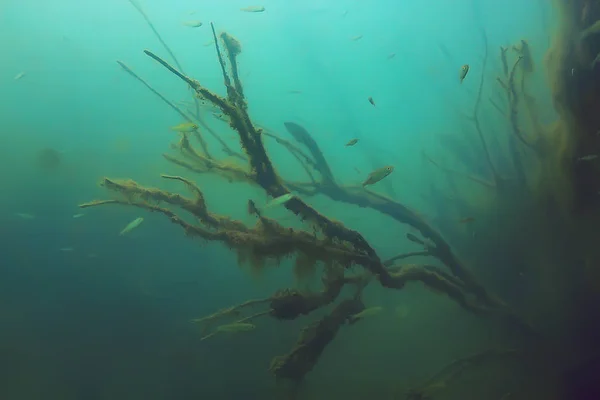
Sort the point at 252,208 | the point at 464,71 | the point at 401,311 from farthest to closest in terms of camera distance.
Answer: the point at 401,311
the point at 464,71
the point at 252,208

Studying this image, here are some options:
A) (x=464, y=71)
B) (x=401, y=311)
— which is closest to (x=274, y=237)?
(x=464, y=71)

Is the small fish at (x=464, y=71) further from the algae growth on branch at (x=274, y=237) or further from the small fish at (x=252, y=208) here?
the small fish at (x=252, y=208)

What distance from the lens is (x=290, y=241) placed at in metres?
3.49

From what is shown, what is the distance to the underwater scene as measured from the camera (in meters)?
3.83

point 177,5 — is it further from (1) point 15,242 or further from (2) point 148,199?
(2) point 148,199

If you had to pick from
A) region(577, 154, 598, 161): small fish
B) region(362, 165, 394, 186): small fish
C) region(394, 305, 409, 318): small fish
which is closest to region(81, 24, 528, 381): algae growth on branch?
region(362, 165, 394, 186): small fish

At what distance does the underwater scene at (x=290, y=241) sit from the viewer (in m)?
3.83

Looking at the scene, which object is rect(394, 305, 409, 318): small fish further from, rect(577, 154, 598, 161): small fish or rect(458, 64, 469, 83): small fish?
rect(458, 64, 469, 83): small fish

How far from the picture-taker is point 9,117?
1592 centimetres

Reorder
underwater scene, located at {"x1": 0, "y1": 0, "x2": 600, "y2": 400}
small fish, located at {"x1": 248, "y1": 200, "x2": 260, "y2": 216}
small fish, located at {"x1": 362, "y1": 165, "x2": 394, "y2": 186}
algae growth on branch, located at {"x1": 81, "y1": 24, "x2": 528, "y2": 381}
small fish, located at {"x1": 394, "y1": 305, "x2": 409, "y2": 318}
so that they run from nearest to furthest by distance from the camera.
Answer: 1. algae growth on branch, located at {"x1": 81, "y1": 24, "x2": 528, "y2": 381}
2. small fish, located at {"x1": 248, "y1": 200, "x2": 260, "y2": 216}
3. underwater scene, located at {"x1": 0, "y1": 0, "x2": 600, "y2": 400}
4. small fish, located at {"x1": 362, "y1": 165, "x2": 394, "y2": 186}
5. small fish, located at {"x1": 394, "y1": 305, "x2": 409, "y2": 318}

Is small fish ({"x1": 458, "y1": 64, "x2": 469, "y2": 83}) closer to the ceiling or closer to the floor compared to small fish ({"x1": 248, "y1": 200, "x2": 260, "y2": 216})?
closer to the ceiling

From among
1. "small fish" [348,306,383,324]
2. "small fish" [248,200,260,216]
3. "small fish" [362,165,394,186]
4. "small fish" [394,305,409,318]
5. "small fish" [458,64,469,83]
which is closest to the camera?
"small fish" [248,200,260,216]

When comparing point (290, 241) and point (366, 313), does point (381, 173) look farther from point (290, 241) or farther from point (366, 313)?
point (366, 313)

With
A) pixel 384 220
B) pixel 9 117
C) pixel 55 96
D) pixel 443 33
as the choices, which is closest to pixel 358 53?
pixel 443 33
